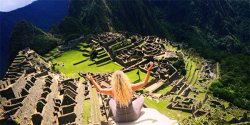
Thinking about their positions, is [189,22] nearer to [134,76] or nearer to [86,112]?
[134,76]

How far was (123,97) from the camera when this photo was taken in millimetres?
8547

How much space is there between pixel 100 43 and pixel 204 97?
22095 mm

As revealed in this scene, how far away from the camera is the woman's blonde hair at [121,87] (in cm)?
839

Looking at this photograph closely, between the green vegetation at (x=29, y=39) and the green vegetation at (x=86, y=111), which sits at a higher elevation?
the green vegetation at (x=29, y=39)

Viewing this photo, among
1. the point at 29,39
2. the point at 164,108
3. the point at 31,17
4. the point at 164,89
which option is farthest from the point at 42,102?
the point at 29,39

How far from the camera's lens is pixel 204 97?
1571 inches

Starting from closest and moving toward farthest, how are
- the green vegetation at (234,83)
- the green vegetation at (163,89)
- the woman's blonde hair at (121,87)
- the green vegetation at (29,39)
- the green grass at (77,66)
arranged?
1. the woman's blonde hair at (121,87)
2. the green vegetation at (163,89)
3. the green grass at (77,66)
4. the green vegetation at (234,83)
5. the green vegetation at (29,39)

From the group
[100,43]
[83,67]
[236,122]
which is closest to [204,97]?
[236,122]

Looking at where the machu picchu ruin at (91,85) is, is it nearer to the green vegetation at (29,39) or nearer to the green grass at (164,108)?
the green grass at (164,108)

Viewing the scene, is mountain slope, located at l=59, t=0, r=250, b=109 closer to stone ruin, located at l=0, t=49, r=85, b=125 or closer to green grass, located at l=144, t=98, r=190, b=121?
green grass, located at l=144, t=98, r=190, b=121

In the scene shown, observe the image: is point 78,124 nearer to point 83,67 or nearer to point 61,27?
point 83,67

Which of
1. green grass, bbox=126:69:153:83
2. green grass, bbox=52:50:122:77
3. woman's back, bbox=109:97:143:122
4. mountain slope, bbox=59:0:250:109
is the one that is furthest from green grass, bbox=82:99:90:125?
mountain slope, bbox=59:0:250:109

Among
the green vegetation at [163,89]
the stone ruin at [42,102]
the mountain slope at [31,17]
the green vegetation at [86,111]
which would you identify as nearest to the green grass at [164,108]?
the green vegetation at [163,89]

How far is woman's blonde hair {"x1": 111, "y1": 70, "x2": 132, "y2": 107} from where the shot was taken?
8391 millimetres
